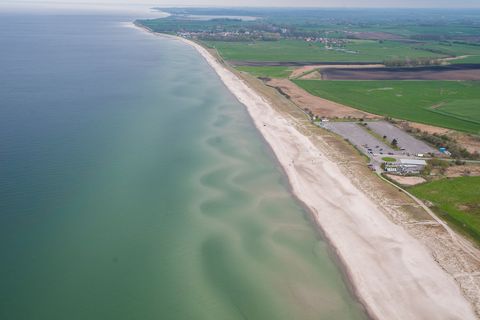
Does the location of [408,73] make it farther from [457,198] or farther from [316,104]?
[457,198]

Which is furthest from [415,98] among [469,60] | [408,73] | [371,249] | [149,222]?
[149,222]

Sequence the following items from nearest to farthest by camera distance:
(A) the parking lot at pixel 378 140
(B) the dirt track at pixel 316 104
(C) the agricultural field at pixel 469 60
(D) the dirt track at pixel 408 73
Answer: (A) the parking lot at pixel 378 140, (B) the dirt track at pixel 316 104, (D) the dirt track at pixel 408 73, (C) the agricultural field at pixel 469 60

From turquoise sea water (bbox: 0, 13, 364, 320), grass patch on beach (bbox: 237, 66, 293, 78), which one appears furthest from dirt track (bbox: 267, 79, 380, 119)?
turquoise sea water (bbox: 0, 13, 364, 320)

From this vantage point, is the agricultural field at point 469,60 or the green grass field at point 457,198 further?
the agricultural field at point 469,60

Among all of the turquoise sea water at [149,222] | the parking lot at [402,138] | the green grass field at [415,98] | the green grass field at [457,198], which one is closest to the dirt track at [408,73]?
the green grass field at [415,98]

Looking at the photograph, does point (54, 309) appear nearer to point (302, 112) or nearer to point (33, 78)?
point (302, 112)

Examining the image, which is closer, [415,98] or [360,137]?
[360,137]

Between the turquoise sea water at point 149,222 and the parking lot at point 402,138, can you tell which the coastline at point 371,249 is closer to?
the turquoise sea water at point 149,222
